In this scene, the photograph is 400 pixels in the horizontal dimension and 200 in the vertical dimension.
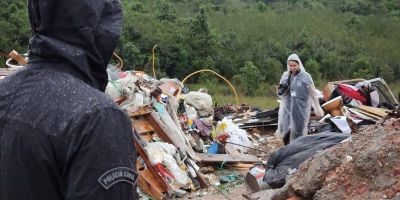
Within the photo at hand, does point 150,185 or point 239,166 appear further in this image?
point 239,166

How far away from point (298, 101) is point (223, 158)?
54.7 inches

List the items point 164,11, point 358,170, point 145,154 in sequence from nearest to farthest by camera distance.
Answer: point 358,170
point 145,154
point 164,11

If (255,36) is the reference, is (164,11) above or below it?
above

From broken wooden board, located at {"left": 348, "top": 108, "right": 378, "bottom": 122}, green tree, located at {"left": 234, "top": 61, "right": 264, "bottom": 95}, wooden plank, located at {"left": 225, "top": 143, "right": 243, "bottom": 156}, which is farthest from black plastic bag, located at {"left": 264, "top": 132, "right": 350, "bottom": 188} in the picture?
green tree, located at {"left": 234, "top": 61, "right": 264, "bottom": 95}

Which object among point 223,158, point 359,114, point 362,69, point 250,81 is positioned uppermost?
point 359,114

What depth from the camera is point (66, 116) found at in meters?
1.26

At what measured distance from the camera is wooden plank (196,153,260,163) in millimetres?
8469

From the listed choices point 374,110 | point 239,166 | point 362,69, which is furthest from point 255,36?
point 239,166

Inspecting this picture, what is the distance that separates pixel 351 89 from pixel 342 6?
41.7 m

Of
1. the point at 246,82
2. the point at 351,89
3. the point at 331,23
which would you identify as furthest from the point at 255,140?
the point at 331,23

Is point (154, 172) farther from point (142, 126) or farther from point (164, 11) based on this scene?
point (164, 11)

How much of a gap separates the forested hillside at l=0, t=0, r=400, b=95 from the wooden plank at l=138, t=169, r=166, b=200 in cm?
1706

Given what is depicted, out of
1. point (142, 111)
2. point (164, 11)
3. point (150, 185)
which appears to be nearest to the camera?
point (150, 185)

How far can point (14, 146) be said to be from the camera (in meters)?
1.31
